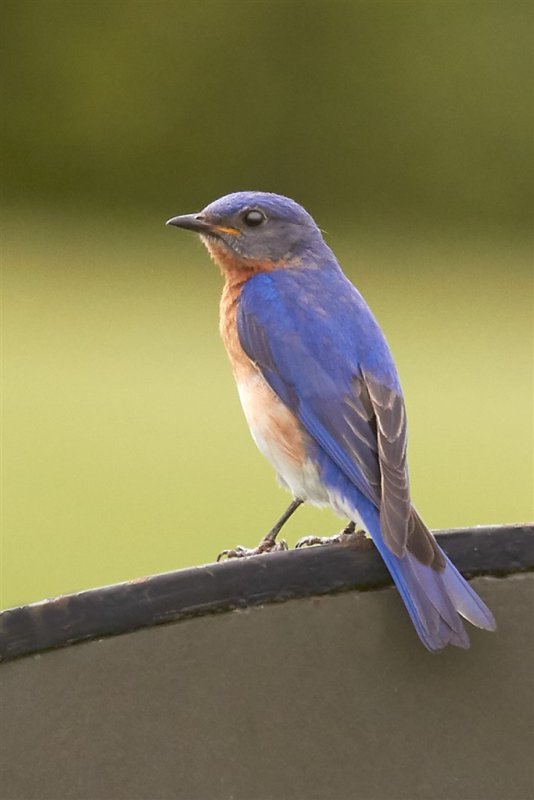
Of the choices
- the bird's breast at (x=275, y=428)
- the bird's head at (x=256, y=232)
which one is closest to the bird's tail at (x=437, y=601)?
the bird's breast at (x=275, y=428)

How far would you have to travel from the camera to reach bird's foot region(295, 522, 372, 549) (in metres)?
2.75

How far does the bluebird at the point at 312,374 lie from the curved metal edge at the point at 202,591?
7.9 inches

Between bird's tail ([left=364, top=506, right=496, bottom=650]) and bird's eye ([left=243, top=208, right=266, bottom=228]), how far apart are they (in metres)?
1.58

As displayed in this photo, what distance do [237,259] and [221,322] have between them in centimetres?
18

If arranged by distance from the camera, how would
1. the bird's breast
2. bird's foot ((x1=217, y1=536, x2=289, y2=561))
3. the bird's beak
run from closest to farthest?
the bird's breast, bird's foot ((x1=217, y1=536, x2=289, y2=561)), the bird's beak

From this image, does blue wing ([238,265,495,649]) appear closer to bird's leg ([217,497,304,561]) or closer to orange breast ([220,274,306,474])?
orange breast ([220,274,306,474])

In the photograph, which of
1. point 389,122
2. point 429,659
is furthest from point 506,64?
point 429,659

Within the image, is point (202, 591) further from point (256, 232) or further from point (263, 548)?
point (256, 232)

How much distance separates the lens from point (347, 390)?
350cm

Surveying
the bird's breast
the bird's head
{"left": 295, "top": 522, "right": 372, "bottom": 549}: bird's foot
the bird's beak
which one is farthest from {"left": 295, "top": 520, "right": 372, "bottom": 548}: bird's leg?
the bird's beak

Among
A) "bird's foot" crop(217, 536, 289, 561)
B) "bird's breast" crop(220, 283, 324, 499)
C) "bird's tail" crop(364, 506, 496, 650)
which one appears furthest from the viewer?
"bird's foot" crop(217, 536, 289, 561)

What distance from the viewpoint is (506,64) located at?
13.7 meters

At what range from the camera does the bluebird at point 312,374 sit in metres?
3.23

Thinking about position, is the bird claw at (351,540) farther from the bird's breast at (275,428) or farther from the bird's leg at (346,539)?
the bird's breast at (275,428)
